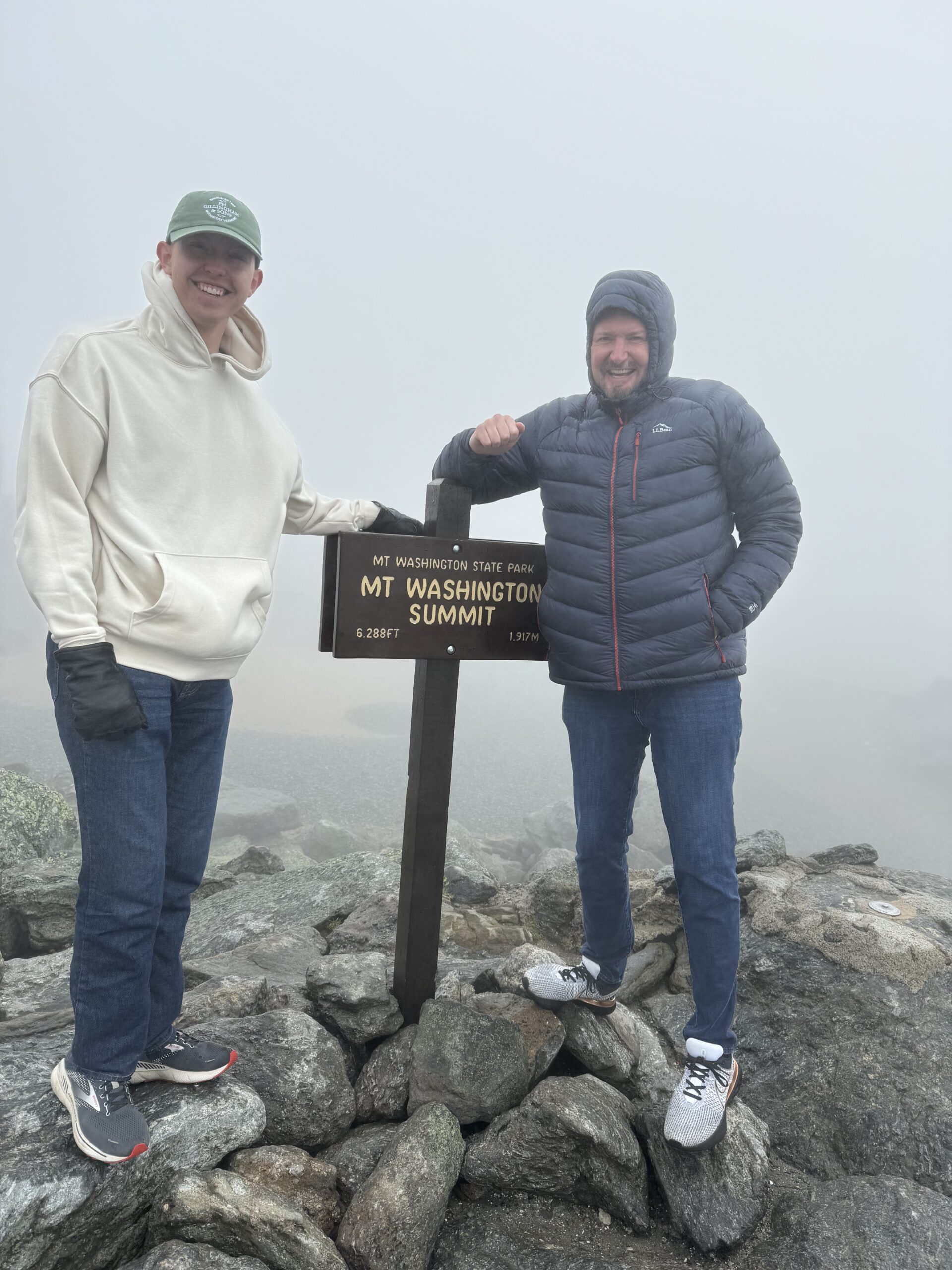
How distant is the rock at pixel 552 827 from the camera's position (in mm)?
12961

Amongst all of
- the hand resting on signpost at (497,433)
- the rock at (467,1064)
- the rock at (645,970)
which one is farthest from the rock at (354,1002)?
the hand resting on signpost at (497,433)

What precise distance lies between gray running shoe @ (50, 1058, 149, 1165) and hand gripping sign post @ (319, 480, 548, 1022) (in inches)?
52.1

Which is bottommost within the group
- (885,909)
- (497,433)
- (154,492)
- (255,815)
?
(255,815)

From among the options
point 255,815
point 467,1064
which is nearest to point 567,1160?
point 467,1064

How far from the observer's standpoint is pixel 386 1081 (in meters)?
3.70

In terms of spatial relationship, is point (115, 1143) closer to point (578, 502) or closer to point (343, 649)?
point (343, 649)

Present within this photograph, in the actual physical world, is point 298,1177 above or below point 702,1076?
below

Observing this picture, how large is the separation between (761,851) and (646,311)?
12.3 feet

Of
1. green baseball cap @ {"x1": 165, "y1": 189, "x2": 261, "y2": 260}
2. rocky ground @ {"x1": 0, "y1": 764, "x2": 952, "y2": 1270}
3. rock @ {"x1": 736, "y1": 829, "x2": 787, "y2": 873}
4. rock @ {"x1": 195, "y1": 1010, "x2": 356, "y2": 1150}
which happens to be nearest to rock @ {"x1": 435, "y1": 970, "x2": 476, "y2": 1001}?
rocky ground @ {"x1": 0, "y1": 764, "x2": 952, "y2": 1270}

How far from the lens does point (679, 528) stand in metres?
3.40

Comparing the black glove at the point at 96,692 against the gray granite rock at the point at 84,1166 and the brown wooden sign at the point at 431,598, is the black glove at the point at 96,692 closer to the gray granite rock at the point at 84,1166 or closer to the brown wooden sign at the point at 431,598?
the brown wooden sign at the point at 431,598

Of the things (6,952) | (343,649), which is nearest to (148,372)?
(343,649)

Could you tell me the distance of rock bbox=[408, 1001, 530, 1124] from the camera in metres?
3.60

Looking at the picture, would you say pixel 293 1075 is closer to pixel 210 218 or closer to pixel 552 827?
pixel 210 218
